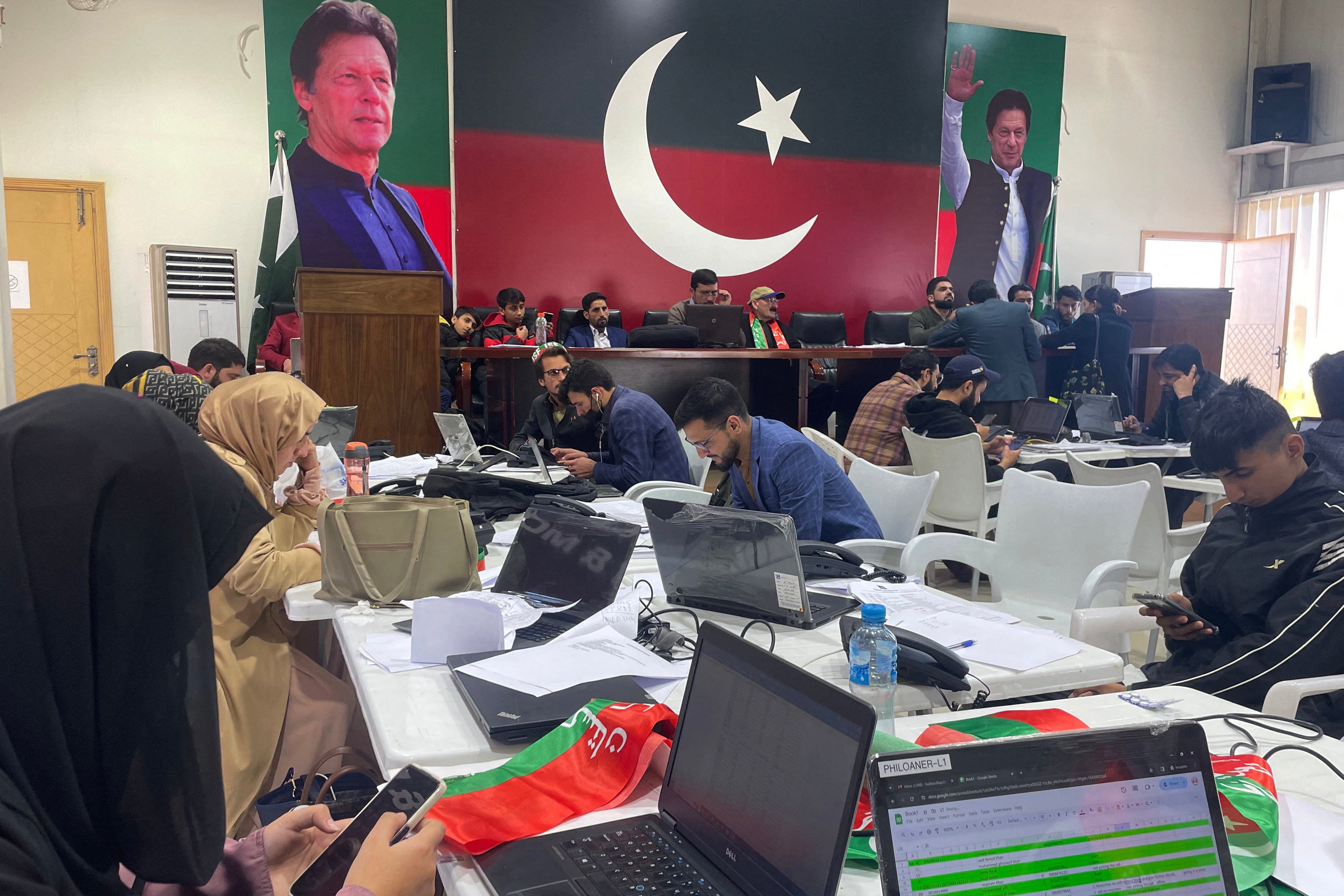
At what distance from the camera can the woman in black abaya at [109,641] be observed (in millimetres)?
859

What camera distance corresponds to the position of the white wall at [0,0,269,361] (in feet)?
22.9

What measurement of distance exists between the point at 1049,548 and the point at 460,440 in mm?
2611

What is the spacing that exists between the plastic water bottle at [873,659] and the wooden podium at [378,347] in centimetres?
418

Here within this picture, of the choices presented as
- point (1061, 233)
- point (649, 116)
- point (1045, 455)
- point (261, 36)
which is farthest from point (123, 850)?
point (1061, 233)

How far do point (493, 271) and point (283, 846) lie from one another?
7.57m

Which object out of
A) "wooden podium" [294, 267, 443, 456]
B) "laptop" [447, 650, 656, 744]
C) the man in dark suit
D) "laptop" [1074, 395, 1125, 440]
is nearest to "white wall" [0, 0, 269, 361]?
the man in dark suit

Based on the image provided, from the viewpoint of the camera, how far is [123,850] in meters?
0.95

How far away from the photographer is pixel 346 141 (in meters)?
7.78

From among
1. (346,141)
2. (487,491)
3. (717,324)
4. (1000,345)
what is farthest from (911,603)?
(346,141)

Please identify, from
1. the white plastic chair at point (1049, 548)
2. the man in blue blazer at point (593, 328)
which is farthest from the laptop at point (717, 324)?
the white plastic chair at point (1049, 548)

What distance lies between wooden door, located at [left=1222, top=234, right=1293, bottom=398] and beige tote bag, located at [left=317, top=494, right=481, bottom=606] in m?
11.2

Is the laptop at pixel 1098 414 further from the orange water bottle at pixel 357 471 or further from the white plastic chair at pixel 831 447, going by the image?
the orange water bottle at pixel 357 471

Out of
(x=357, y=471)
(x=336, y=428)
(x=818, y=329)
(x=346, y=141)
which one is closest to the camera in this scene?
(x=357, y=471)

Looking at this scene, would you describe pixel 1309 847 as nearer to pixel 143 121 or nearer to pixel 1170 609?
pixel 1170 609
